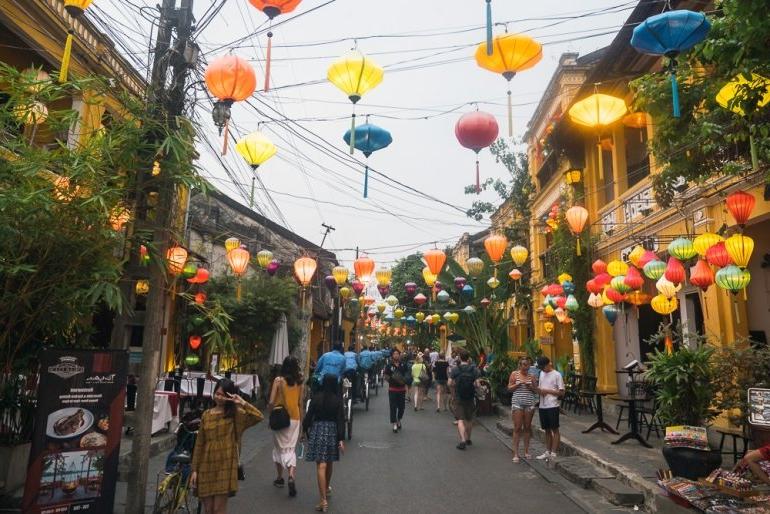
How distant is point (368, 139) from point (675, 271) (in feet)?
18.8

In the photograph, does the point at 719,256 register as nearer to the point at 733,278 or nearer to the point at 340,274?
the point at 733,278

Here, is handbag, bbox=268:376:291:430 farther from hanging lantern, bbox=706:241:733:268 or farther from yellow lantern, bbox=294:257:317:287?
yellow lantern, bbox=294:257:317:287

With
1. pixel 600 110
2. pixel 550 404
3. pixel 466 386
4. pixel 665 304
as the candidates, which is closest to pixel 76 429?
pixel 550 404

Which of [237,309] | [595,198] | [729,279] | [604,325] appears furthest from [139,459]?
[595,198]

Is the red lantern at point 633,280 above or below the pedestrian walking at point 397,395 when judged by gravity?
above

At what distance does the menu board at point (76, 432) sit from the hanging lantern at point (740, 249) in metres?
8.29

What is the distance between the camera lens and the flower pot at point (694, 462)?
6.25 metres

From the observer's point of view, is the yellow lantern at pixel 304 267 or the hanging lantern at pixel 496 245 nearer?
the hanging lantern at pixel 496 245

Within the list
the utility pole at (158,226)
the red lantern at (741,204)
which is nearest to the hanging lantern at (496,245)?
the red lantern at (741,204)

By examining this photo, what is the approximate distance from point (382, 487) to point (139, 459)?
3.25m

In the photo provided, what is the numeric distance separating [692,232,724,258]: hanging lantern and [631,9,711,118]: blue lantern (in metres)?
4.07

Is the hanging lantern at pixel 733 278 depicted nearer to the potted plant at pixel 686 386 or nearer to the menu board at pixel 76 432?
the potted plant at pixel 686 386

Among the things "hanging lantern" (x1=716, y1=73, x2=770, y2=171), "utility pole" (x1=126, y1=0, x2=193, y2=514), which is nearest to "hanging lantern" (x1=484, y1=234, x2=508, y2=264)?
"hanging lantern" (x1=716, y1=73, x2=770, y2=171)

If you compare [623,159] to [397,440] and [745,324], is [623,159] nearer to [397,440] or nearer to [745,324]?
[745,324]
